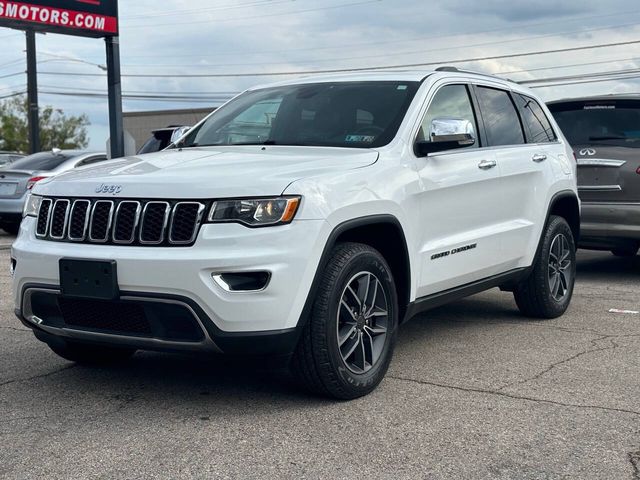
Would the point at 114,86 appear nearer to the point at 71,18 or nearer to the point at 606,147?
the point at 71,18

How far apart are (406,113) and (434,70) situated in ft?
2.57

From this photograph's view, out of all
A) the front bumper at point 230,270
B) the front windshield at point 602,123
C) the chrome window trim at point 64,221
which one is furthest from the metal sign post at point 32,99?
the front bumper at point 230,270

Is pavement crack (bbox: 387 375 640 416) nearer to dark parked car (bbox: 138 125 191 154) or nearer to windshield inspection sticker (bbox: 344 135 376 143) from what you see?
windshield inspection sticker (bbox: 344 135 376 143)

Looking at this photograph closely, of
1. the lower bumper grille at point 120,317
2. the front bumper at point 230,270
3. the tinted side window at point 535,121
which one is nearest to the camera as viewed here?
the front bumper at point 230,270

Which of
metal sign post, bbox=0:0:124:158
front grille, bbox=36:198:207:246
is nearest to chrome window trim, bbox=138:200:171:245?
front grille, bbox=36:198:207:246

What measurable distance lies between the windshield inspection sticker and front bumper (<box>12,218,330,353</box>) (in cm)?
105

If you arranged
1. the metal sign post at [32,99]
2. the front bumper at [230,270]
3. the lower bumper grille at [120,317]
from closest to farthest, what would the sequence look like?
1. the front bumper at [230,270]
2. the lower bumper grille at [120,317]
3. the metal sign post at [32,99]

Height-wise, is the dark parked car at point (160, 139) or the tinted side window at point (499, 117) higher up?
the tinted side window at point (499, 117)

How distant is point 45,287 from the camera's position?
4.52 meters

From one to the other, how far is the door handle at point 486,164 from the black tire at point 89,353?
8.18ft

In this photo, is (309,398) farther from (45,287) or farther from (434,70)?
(434,70)

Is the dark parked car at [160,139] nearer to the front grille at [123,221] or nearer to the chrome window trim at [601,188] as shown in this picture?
the chrome window trim at [601,188]

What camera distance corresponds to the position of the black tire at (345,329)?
4426mm

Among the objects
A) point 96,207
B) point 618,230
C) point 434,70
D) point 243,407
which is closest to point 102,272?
point 96,207
